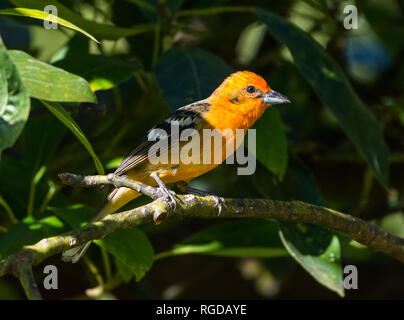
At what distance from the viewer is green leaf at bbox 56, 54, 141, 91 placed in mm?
3955

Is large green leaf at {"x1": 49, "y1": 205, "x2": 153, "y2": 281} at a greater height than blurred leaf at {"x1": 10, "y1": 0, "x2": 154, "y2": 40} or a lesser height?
lesser

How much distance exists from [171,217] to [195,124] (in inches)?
36.6

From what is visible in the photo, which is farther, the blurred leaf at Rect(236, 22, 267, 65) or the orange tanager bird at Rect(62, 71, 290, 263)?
the blurred leaf at Rect(236, 22, 267, 65)

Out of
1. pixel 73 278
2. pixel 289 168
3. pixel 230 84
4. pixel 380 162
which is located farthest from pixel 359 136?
pixel 73 278

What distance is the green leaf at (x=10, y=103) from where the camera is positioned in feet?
7.18

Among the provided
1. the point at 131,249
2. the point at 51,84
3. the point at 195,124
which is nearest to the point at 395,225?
the point at 195,124

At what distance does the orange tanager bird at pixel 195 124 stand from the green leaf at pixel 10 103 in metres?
1.51

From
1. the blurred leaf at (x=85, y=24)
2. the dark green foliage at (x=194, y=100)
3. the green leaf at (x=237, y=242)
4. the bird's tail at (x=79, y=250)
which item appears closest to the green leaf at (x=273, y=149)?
the dark green foliage at (x=194, y=100)

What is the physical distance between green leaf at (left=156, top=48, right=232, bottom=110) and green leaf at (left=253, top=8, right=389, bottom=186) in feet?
1.53

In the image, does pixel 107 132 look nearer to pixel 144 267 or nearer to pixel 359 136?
pixel 144 267

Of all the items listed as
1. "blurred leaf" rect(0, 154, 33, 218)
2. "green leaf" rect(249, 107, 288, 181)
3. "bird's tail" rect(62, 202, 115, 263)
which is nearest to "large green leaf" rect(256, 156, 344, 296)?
"green leaf" rect(249, 107, 288, 181)

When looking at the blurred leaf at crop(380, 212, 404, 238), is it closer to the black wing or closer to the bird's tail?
the black wing

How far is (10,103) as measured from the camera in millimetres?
2221

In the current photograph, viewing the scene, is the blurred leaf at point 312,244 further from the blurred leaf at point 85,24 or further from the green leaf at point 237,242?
the blurred leaf at point 85,24
